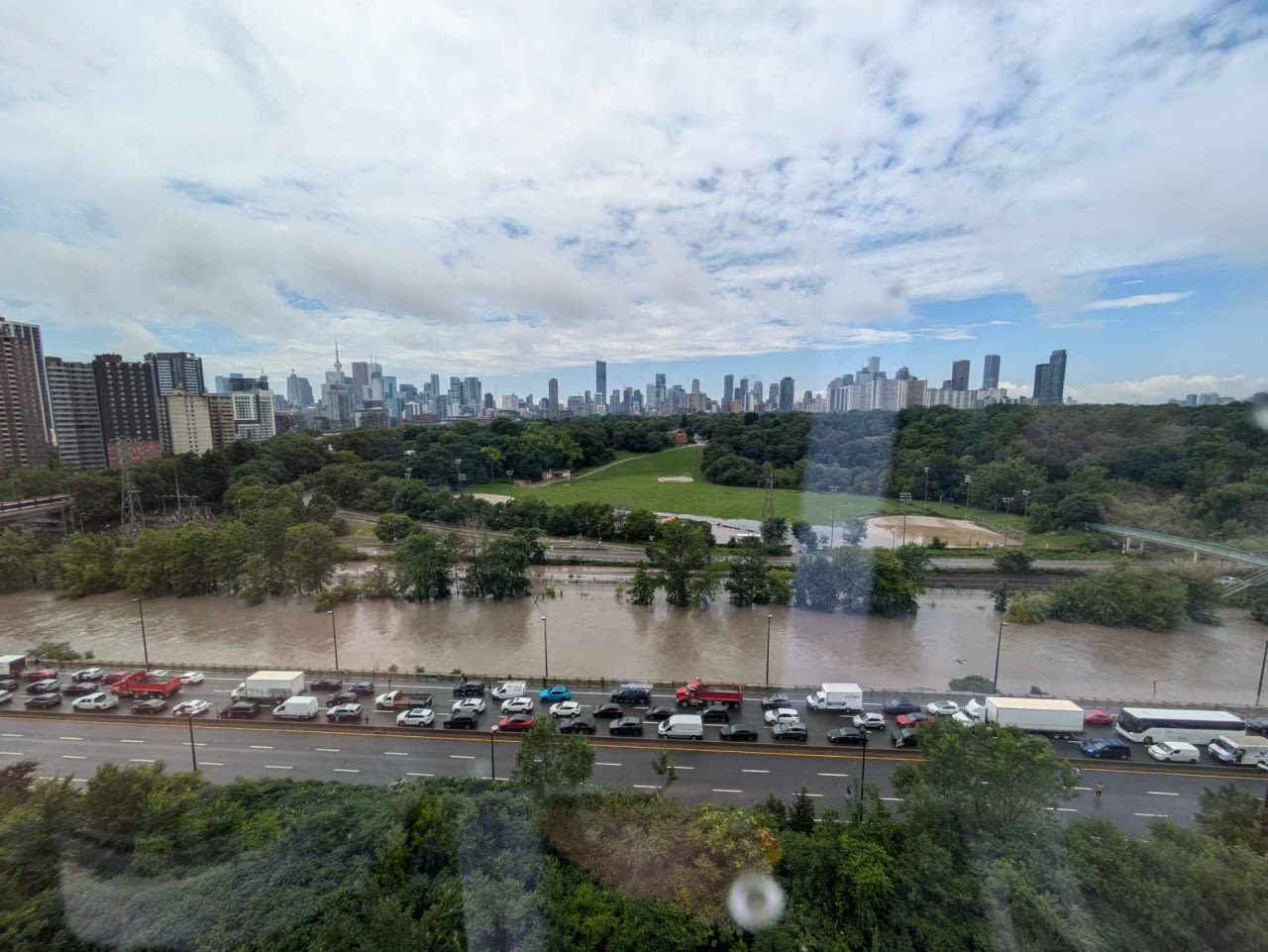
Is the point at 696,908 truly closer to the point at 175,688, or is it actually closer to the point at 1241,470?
the point at 175,688

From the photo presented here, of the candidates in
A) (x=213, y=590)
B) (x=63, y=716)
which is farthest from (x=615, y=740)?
(x=213, y=590)

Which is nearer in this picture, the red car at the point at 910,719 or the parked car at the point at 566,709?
the red car at the point at 910,719

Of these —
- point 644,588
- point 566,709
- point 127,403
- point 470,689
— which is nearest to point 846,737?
point 566,709

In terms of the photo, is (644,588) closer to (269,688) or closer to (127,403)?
(269,688)

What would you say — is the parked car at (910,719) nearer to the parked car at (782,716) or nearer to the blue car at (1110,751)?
the parked car at (782,716)

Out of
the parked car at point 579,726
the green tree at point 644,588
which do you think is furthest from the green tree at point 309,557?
the parked car at point 579,726

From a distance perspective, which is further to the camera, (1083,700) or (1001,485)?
(1001,485)
